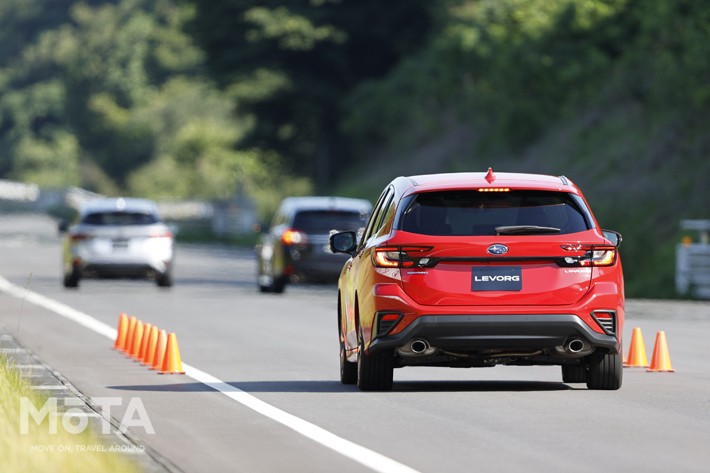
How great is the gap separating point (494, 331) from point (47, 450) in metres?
4.83

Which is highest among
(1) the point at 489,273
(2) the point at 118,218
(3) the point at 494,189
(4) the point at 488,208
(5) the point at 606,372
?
(3) the point at 494,189

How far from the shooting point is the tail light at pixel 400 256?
1494cm

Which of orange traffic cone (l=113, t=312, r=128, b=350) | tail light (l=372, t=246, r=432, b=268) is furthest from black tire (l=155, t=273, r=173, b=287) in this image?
tail light (l=372, t=246, r=432, b=268)

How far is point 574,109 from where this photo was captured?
50625 mm

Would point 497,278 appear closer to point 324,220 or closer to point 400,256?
point 400,256

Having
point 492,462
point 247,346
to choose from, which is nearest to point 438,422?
point 492,462

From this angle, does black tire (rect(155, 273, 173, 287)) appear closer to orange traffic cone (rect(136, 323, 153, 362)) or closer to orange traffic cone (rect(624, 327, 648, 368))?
orange traffic cone (rect(136, 323, 153, 362))

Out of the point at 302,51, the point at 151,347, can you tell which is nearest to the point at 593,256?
the point at 151,347

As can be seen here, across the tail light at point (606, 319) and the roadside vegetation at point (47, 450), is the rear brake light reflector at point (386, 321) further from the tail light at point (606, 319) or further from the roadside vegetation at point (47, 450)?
the roadside vegetation at point (47, 450)

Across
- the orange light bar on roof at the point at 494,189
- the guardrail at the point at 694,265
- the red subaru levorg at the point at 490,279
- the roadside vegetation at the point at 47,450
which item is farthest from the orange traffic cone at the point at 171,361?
the guardrail at the point at 694,265

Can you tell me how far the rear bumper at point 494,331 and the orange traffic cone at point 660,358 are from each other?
332 cm

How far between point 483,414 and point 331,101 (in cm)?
5727

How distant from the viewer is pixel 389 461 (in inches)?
445

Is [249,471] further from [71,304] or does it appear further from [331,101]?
[331,101]
